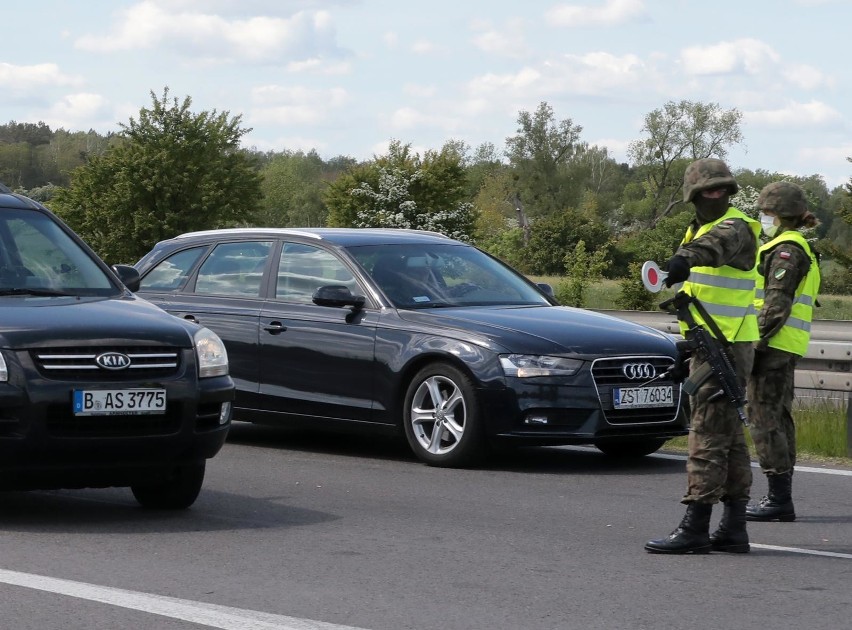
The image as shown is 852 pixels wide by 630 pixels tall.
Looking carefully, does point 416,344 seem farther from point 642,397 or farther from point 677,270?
point 677,270

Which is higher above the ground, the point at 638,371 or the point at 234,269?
the point at 234,269

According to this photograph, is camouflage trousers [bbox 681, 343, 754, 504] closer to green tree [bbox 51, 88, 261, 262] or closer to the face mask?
the face mask

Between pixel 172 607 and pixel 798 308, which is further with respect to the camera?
pixel 798 308

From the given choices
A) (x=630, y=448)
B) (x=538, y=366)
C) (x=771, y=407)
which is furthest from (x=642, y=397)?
(x=771, y=407)

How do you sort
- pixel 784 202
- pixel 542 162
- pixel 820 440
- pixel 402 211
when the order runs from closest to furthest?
1. pixel 784 202
2. pixel 820 440
3. pixel 402 211
4. pixel 542 162

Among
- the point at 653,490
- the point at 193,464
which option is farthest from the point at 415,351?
the point at 193,464

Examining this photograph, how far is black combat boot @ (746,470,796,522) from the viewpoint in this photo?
28.0ft

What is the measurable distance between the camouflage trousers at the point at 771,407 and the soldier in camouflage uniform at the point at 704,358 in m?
1.21

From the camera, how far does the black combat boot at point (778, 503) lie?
855 centimetres

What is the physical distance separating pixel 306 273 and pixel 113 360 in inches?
161

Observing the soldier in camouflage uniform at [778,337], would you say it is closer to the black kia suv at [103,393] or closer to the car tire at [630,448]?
the car tire at [630,448]

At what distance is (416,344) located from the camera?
1061cm

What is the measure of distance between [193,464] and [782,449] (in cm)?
320

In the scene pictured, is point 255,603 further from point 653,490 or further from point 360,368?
point 360,368
